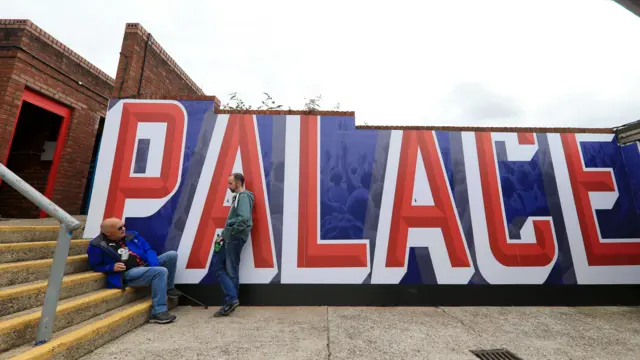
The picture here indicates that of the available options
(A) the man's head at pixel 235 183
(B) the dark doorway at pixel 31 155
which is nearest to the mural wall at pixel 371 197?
(A) the man's head at pixel 235 183

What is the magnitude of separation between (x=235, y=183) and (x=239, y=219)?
0.59 m

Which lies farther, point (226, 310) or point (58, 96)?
point (58, 96)

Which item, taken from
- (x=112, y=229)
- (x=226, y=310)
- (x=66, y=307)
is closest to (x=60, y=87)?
(x=112, y=229)

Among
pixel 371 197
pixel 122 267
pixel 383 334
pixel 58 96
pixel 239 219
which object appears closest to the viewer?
pixel 383 334

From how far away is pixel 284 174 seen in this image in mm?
4359

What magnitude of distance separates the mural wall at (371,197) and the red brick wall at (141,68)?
1.56ft

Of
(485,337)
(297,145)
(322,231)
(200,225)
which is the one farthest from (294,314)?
(297,145)

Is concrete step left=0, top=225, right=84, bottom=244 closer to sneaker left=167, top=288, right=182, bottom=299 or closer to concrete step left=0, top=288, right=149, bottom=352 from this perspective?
concrete step left=0, top=288, right=149, bottom=352

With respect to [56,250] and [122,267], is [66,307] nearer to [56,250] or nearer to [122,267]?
[122,267]

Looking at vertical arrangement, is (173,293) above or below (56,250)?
below

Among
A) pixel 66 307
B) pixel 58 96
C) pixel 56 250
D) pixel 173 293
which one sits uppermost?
pixel 58 96

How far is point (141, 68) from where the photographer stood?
16.5 ft

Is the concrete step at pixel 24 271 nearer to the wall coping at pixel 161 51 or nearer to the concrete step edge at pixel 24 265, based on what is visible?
the concrete step edge at pixel 24 265

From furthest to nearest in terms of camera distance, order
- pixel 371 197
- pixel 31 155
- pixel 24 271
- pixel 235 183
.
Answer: pixel 31 155 → pixel 371 197 → pixel 235 183 → pixel 24 271
